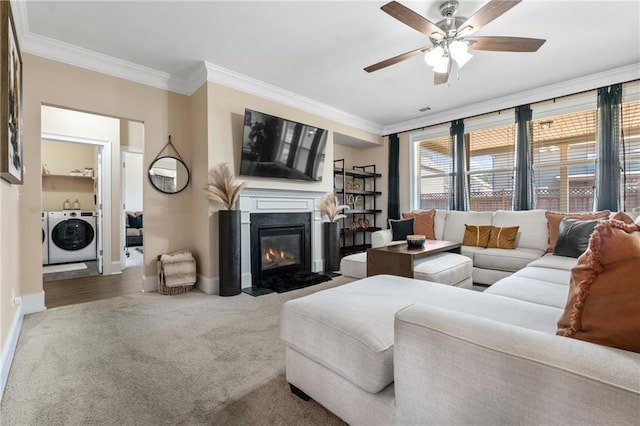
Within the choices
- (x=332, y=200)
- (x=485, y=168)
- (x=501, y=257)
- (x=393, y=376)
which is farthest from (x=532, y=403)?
(x=485, y=168)

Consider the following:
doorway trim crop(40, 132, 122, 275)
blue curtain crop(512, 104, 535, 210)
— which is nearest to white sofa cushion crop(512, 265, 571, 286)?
blue curtain crop(512, 104, 535, 210)

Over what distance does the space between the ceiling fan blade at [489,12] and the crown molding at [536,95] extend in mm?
2661

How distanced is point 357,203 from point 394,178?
91cm

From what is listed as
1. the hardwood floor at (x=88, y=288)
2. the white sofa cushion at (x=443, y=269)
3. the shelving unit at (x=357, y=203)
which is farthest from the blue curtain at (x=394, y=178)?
the hardwood floor at (x=88, y=288)

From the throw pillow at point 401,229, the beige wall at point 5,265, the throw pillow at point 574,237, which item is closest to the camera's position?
the beige wall at point 5,265

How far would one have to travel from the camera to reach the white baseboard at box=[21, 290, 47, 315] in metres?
2.68

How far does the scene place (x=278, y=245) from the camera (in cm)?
406

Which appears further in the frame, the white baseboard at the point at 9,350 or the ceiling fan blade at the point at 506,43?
the ceiling fan blade at the point at 506,43

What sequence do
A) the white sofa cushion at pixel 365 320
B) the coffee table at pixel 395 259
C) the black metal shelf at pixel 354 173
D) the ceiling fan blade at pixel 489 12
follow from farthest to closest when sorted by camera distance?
1. the black metal shelf at pixel 354 173
2. the coffee table at pixel 395 259
3. the ceiling fan blade at pixel 489 12
4. the white sofa cushion at pixel 365 320

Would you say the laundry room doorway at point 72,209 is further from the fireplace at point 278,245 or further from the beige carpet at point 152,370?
the fireplace at point 278,245

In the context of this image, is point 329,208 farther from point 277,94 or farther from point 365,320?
point 365,320

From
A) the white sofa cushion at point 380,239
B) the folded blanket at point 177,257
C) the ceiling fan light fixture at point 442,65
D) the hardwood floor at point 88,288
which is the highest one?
the ceiling fan light fixture at point 442,65

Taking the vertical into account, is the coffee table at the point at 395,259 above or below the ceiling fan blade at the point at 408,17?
below

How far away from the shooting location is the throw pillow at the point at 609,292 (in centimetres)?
71
